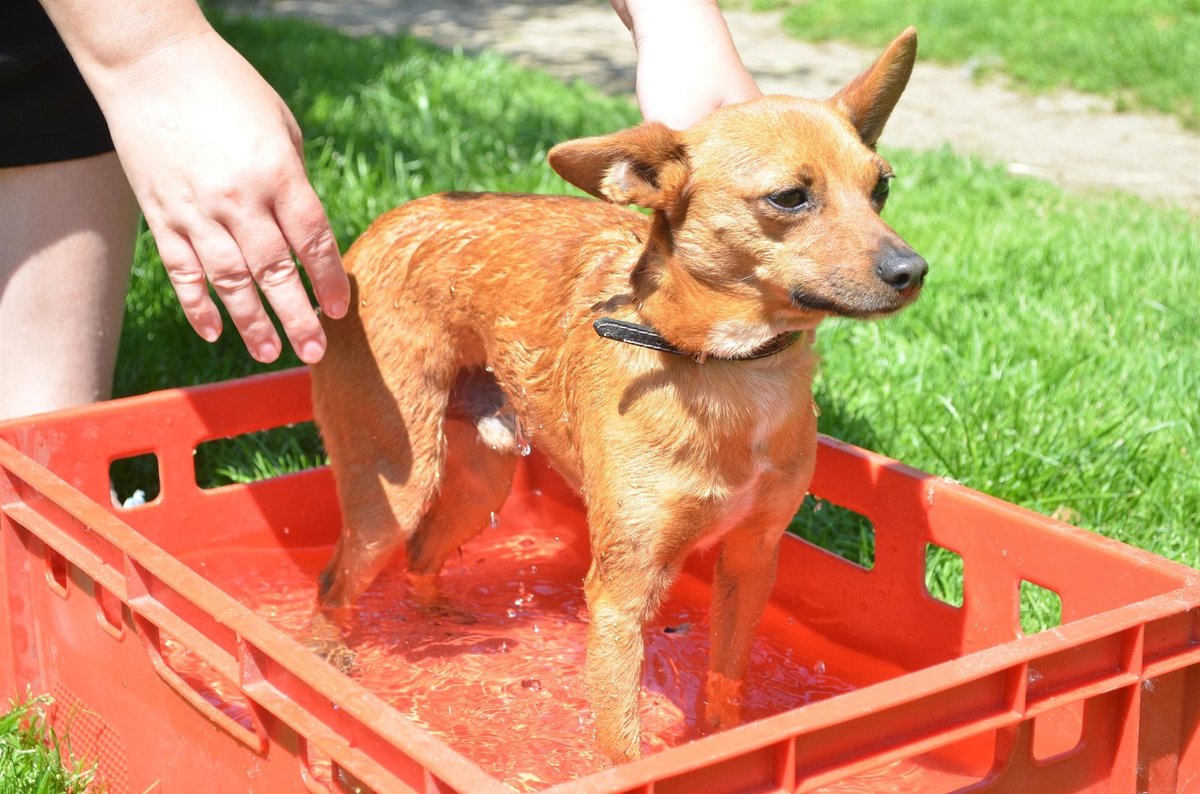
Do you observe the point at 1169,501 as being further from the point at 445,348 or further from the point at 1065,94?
the point at 1065,94

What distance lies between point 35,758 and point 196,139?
4.31 feet

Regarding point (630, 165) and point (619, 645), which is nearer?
point (630, 165)

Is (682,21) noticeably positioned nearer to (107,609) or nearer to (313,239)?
(313,239)

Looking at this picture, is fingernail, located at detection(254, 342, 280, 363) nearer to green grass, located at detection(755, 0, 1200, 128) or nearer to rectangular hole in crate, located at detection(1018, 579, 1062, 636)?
rectangular hole in crate, located at detection(1018, 579, 1062, 636)

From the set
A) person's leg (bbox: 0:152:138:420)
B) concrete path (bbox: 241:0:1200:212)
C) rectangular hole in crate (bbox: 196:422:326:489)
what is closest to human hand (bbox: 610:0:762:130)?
person's leg (bbox: 0:152:138:420)

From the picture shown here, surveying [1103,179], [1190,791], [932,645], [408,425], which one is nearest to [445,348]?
[408,425]

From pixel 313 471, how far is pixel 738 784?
7.76ft

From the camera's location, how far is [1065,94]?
912cm

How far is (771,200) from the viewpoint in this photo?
2.55 meters

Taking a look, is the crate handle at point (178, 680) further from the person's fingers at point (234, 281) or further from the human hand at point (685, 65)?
the human hand at point (685, 65)

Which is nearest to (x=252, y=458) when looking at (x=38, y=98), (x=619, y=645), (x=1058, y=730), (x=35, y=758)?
(x=38, y=98)

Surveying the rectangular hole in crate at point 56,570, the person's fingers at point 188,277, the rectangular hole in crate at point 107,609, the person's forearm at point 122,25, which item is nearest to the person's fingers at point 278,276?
the person's fingers at point 188,277

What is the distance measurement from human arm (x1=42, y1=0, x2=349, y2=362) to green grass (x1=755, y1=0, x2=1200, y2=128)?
23.2 feet

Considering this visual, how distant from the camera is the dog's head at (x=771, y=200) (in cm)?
247
